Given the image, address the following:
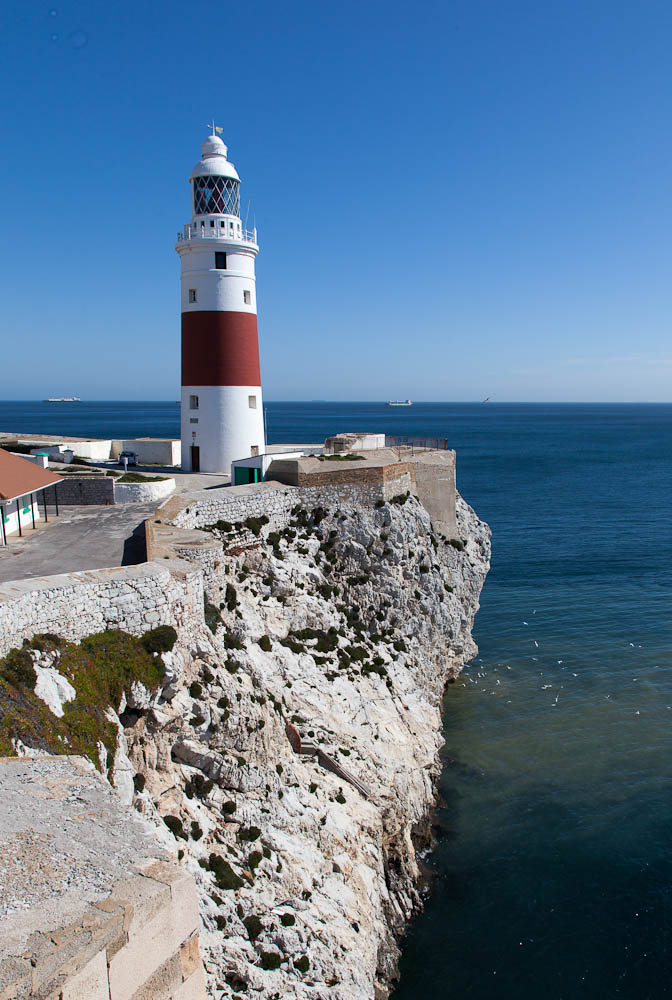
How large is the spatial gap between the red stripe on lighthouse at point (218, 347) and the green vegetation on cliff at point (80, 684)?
577 inches

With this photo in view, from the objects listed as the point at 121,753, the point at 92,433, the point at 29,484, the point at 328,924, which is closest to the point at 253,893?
the point at 328,924

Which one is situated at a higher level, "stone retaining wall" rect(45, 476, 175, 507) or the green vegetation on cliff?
"stone retaining wall" rect(45, 476, 175, 507)

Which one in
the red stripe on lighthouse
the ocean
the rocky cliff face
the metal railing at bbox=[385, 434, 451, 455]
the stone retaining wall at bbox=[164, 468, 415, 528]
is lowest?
the ocean

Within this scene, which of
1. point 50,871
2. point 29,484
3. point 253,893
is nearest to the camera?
point 50,871

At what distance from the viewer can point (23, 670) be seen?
1048 cm

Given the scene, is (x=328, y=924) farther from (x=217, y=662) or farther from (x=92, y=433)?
(x=92, y=433)

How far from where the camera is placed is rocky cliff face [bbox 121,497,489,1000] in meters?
12.9

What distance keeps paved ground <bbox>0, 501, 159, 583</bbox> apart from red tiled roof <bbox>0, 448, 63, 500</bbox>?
131 cm

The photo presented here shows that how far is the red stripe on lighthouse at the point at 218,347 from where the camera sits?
25797 millimetres

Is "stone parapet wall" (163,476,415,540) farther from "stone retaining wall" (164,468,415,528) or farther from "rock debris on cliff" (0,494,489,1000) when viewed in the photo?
"rock debris on cliff" (0,494,489,1000)

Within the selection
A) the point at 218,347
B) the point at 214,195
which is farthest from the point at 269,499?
the point at 214,195

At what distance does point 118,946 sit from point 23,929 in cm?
68

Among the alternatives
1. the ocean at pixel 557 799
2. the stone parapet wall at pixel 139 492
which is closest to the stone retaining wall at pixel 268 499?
the stone parapet wall at pixel 139 492

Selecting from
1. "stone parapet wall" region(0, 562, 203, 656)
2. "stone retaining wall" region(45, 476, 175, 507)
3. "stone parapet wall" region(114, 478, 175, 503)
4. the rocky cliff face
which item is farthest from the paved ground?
the rocky cliff face
